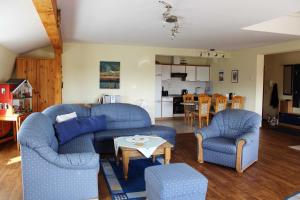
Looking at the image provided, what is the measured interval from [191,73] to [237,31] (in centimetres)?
451

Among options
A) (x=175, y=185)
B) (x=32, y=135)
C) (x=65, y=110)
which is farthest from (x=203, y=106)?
(x=32, y=135)

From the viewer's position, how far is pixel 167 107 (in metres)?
9.05

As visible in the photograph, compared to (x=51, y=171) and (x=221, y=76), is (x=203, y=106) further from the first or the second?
(x=51, y=171)

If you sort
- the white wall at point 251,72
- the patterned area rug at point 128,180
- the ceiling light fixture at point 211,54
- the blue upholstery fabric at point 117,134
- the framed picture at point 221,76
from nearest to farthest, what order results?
the patterned area rug at point 128,180, the blue upholstery fabric at point 117,134, the white wall at point 251,72, the ceiling light fixture at point 211,54, the framed picture at point 221,76

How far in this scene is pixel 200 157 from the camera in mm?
4172

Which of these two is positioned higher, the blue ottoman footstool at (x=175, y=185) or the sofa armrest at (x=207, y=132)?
the sofa armrest at (x=207, y=132)

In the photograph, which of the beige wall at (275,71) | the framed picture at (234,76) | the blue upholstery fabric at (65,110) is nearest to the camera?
the blue upholstery fabric at (65,110)

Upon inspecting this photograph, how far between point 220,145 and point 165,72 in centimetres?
548

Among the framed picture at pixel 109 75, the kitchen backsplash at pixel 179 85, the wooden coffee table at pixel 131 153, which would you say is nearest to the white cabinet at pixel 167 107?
the kitchen backsplash at pixel 179 85

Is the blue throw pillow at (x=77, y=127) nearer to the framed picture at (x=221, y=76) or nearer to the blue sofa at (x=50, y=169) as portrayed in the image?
the blue sofa at (x=50, y=169)

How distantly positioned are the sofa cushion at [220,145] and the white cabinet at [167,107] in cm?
483

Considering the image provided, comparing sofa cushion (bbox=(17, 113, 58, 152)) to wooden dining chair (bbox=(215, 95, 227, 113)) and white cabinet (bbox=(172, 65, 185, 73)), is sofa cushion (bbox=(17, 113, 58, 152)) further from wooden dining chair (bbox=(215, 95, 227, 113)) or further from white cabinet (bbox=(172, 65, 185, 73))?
white cabinet (bbox=(172, 65, 185, 73))

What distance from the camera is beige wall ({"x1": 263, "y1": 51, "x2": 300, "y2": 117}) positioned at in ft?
26.9

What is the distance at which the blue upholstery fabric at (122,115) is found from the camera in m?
4.83
